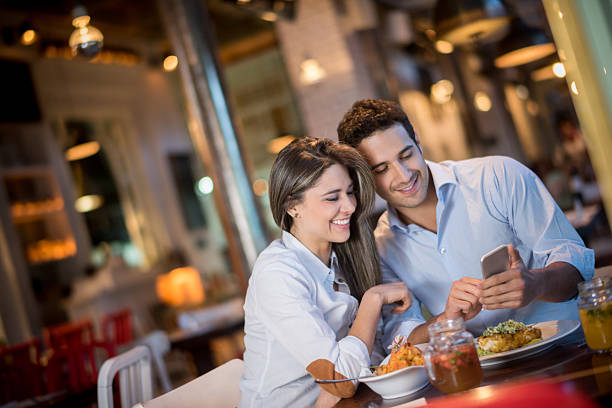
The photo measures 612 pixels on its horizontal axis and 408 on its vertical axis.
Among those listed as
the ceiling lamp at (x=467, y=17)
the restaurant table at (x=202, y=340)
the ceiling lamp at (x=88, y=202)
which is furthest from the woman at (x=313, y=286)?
the ceiling lamp at (x=88, y=202)

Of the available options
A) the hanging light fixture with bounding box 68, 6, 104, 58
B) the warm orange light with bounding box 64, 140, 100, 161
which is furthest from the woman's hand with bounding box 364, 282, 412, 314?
the warm orange light with bounding box 64, 140, 100, 161

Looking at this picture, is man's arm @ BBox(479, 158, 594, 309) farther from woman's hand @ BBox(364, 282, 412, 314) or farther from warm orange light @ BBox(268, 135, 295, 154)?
warm orange light @ BBox(268, 135, 295, 154)

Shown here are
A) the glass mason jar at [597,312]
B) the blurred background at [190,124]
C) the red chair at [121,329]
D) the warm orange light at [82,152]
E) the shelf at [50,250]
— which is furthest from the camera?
the warm orange light at [82,152]

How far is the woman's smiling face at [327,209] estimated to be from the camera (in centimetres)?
196

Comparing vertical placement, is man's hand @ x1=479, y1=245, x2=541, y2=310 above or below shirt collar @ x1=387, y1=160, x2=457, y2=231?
below

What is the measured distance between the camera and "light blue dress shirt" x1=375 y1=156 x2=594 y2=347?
2.08 metres

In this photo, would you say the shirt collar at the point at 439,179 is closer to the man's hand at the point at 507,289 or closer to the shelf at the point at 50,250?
the man's hand at the point at 507,289

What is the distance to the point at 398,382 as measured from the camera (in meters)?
1.53

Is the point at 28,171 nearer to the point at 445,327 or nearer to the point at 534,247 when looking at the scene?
the point at 534,247

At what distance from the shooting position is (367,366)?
169cm

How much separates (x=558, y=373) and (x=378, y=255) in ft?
2.87

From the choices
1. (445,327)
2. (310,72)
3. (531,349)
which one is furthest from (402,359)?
(310,72)

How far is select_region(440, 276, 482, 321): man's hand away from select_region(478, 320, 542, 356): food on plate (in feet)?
0.31

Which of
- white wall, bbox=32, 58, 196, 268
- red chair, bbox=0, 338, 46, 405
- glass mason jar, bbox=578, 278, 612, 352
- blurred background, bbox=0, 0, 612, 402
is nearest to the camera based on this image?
glass mason jar, bbox=578, 278, 612, 352
